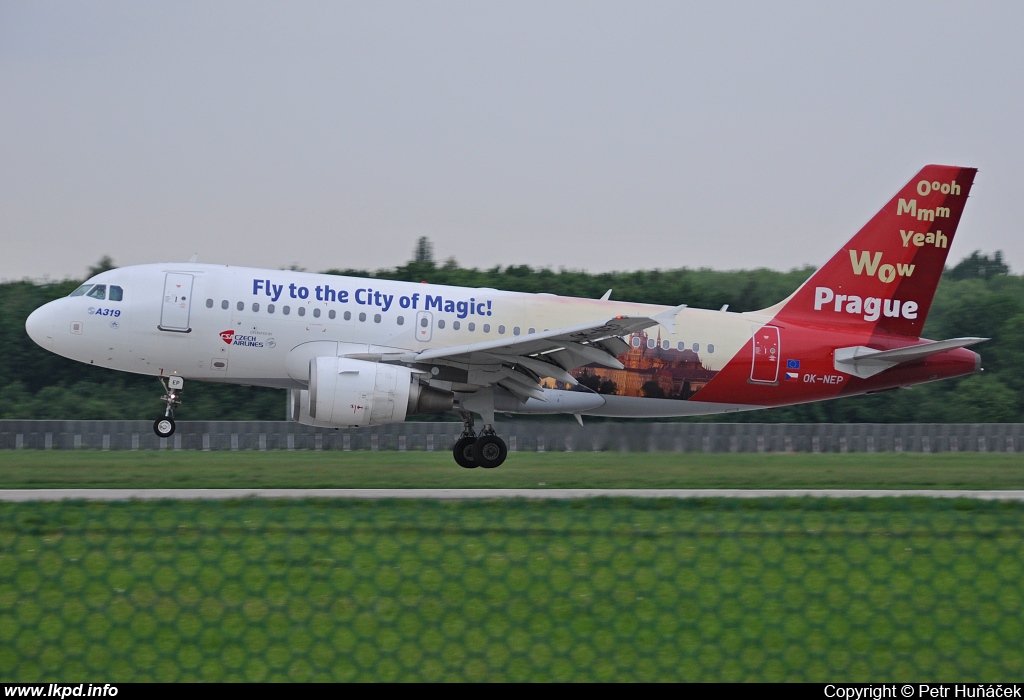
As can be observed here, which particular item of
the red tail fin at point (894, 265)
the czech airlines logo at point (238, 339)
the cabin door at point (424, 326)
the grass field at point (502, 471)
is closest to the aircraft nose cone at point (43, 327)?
the grass field at point (502, 471)

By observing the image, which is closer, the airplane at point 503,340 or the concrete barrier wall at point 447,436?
the airplane at point 503,340

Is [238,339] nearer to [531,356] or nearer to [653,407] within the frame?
[531,356]

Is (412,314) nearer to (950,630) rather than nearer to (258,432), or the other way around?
(258,432)

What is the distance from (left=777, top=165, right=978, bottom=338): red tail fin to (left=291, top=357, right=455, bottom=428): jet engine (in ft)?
30.2

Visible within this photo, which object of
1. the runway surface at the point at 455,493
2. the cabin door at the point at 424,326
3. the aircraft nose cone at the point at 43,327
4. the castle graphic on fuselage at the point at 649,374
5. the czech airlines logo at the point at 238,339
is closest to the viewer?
the runway surface at the point at 455,493

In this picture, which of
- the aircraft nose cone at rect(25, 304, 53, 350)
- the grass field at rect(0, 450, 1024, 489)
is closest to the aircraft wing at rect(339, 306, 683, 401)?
the grass field at rect(0, 450, 1024, 489)

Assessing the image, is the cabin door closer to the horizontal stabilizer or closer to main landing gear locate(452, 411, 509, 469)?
main landing gear locate(452, 411, 509, 469)

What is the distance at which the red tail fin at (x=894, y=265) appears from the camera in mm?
23734

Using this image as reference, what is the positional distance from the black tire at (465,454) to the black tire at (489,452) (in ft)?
0.39

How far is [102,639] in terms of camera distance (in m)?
6.19

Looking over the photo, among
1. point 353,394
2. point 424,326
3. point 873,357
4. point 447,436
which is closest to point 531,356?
point 424,326

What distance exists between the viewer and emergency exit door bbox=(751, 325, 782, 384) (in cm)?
2300

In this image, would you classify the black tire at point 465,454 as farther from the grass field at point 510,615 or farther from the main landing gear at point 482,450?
the grass field at point 510,615

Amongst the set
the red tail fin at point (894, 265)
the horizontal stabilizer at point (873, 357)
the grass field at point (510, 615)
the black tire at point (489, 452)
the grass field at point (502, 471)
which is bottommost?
the grass field at point (502, 471)
